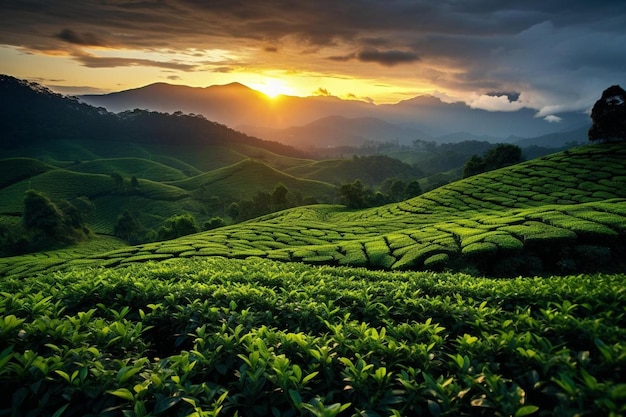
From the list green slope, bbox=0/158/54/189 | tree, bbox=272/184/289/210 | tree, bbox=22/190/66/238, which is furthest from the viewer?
green slope, bbox=0/158/54/189

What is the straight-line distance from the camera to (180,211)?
348 feet

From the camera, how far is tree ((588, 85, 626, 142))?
47375mm

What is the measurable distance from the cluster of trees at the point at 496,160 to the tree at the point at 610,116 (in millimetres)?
21855

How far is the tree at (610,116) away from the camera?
47.4 meters

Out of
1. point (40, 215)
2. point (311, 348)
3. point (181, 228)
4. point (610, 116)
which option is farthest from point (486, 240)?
point (40, 215)

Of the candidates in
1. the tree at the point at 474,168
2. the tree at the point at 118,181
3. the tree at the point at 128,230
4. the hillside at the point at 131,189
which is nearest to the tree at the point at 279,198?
the hillside at the point at 131,189

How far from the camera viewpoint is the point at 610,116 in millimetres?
47688

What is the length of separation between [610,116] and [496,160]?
25.0 metres

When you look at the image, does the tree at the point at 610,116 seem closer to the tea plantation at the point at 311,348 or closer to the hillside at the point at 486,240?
the hillside at the point at 486,240

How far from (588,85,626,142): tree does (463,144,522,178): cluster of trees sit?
2185cm

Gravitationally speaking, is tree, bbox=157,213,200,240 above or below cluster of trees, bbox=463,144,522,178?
below

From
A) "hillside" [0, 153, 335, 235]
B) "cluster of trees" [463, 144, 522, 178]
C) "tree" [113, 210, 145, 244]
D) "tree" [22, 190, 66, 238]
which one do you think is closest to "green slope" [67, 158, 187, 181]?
"hillside" [0, 153, 335, 235]

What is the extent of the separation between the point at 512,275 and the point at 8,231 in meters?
86.3

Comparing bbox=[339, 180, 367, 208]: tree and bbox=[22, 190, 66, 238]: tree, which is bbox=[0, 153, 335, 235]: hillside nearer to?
bbox=[22, 190, 66, 238]: tree
